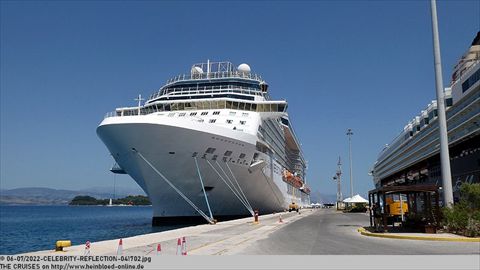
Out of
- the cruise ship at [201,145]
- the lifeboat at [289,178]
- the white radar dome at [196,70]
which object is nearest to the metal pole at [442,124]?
the cruise ship at [201,145]

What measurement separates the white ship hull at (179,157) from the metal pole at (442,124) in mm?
14426

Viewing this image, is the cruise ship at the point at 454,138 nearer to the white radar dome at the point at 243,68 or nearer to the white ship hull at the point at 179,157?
the white ship hull at the point at 179,157

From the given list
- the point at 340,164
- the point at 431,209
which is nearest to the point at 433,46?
the point at 431,209

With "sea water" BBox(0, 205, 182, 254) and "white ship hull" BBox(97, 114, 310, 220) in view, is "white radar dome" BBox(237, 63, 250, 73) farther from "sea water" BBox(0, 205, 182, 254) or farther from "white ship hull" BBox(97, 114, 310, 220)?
"sea water" BBox(0, 205, 182, 254)

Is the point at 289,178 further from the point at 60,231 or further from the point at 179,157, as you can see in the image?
the point at 179,157

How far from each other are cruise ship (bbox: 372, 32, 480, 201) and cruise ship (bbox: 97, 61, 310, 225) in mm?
15648

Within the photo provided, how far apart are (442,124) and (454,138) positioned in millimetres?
23376

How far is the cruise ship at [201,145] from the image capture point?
2789 centimetres

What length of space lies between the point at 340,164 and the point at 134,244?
364 feet

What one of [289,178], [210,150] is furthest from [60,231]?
[289,178]

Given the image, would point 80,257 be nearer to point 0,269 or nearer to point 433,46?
point 0,269

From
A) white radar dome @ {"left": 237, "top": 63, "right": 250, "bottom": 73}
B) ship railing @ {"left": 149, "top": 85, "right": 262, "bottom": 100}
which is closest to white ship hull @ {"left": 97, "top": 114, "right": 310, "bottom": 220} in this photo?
ship railing @ {"left": 149, "top": 85, "right": 262, "bottom": 100}

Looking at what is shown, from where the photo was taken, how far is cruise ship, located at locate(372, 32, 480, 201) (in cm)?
3469

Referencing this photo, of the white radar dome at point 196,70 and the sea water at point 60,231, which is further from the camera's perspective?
the white radar dome at point 196,70
